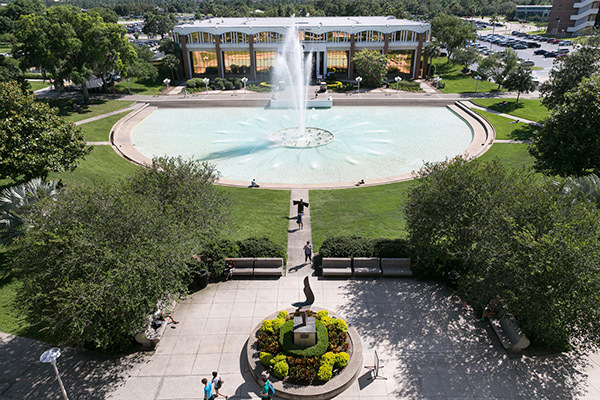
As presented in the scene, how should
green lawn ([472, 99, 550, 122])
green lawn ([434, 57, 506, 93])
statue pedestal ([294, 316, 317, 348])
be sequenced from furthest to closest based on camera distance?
green lawn ([434, 57, 506, 93]) → green lawn ([472, 99, 550, 122]) → statue pedestal ([294, 316, 317, 348])

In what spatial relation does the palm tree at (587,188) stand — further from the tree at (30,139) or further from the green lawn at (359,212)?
the tree at (30,139)

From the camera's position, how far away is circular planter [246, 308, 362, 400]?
13.8 metres

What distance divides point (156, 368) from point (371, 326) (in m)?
8.94

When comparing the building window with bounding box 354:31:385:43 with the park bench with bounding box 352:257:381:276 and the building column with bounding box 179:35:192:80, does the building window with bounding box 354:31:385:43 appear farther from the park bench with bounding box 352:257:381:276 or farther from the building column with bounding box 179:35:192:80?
the park bench with bounding box 352:257:381:276

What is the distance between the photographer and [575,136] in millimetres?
25719

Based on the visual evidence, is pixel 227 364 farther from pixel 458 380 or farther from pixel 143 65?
pixel 143 65

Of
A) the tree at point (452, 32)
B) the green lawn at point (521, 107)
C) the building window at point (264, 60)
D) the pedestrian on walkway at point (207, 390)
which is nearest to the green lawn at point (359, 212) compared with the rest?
the pedestrian on walkway at point (207, 390)

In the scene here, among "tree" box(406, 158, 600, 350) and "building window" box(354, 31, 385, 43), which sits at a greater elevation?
"building window" box(354, 31, 385, 43)

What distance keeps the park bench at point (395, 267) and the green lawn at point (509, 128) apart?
1084 inches

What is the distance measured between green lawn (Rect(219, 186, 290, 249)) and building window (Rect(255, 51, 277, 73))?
44.8 meters

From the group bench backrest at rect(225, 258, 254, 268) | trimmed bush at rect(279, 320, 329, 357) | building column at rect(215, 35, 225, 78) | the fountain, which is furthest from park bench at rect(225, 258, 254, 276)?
building column at rect(215, 35, 225, 78)

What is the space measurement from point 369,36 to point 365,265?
5653 cm

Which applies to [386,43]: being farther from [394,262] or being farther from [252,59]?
[394,262]

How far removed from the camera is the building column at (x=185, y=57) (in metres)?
66.7
